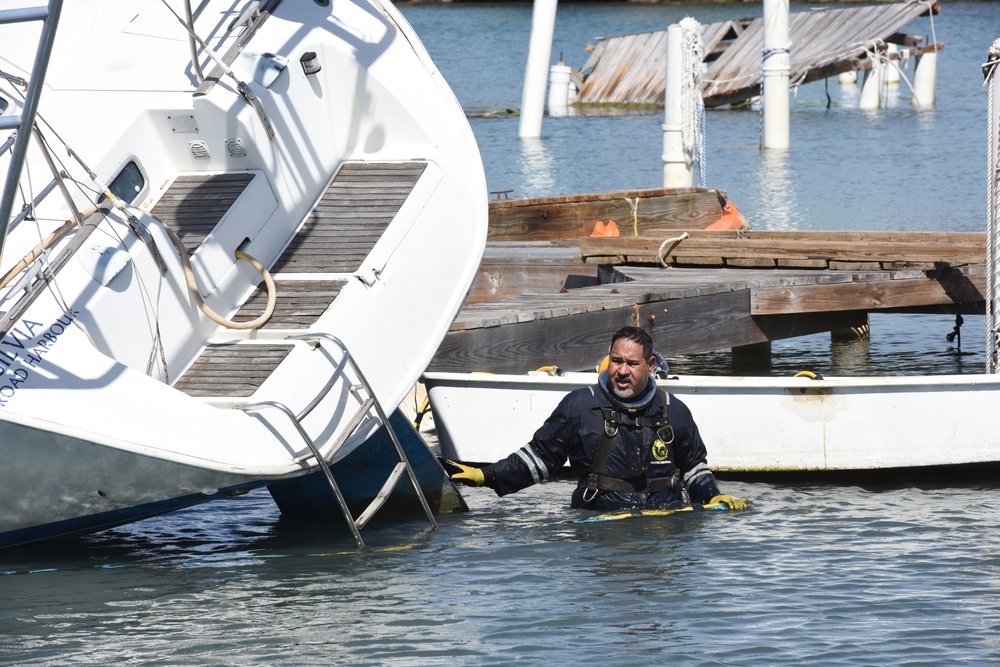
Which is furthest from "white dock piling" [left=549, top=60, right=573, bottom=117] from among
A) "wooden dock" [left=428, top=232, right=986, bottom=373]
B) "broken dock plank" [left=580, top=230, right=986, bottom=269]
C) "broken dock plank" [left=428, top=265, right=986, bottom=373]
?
"broken dock plank" [left=428, top=265, right=986, bottom=373]

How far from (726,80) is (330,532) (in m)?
31.1

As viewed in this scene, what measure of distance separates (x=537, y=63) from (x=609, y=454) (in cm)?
1885

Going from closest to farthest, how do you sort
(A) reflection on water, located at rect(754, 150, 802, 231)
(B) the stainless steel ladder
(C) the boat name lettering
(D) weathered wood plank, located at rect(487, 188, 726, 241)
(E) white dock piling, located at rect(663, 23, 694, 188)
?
1. (C) the boat name lettering
2. (B) the stainless steel ladder
3. (D) weathered wood plank, located at rect(487, 188, 726, 241)
4. (E) white dock piling, located at rect(663, 23, 694, 188)
5. (A) reflection on water, located at rect(754, 150, 802, 231)

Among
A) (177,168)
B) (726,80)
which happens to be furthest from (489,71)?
(177,168)

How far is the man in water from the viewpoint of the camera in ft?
24.0

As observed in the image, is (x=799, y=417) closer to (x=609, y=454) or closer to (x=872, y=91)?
(x=609, y=454)

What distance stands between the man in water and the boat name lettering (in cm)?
226

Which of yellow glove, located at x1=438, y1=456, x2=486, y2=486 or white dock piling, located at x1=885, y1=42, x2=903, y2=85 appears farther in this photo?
white dock piling, located at x1=885, y1=42, x2=903, y2=85

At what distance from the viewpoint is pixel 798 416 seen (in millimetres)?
8781

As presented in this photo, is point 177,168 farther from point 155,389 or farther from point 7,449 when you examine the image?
point 7,449

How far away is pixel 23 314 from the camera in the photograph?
6.49m

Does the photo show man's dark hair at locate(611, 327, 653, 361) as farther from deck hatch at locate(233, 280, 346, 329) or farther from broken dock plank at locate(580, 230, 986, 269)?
broken dock plank at locate(580, 230, 986, 269)

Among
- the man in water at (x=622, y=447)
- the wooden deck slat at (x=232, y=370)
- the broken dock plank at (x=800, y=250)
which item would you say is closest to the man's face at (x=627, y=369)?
the man in water at (x=622, y=447)

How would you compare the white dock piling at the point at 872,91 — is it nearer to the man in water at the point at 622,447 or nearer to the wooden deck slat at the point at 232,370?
the man in water at the point at 622,447
